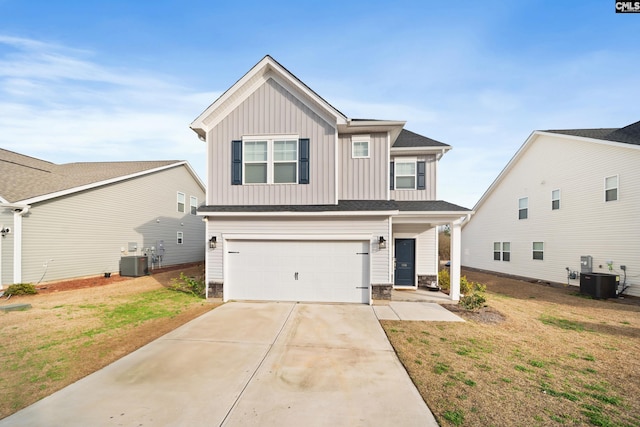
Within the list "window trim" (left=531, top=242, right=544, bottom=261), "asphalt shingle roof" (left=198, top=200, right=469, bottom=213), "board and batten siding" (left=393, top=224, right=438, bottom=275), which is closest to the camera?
"asphalt shingle roof" (left=198, top=200, right=469, bottom=213)

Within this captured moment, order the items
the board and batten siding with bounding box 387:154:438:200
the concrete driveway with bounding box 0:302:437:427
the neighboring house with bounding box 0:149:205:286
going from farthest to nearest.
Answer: the board and batten siding with bounding box 387:154:438:200 → the neighboring house with bounding box 0:149:205:286 → the concrete driveway with bounding box 0:302:437:427

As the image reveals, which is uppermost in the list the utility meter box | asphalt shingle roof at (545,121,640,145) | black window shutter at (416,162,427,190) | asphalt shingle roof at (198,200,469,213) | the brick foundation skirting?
asphalt shingle roof at (545,121,640,145)

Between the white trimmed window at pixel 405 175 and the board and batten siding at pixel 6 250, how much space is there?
16.4 metres

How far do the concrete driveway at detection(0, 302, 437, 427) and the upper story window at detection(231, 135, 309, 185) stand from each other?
522 centimetres

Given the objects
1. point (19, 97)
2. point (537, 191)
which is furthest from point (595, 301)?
point (19, 97)

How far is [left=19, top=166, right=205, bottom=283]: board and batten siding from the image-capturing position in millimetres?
12430

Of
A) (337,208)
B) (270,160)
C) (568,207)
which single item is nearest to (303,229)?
(337,208)

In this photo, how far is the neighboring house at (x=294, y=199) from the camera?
31.7 feet

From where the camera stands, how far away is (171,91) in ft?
43.3

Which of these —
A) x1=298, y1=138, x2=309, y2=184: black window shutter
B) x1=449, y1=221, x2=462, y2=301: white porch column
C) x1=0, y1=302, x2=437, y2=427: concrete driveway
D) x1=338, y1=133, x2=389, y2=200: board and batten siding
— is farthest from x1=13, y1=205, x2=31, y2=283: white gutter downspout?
x1=449, y1=221, x2=462, y2=301: white porch column

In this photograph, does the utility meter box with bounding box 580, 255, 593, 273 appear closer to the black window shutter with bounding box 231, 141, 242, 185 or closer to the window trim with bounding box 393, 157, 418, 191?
the window trim with bounding box 393, 157, 418, 191

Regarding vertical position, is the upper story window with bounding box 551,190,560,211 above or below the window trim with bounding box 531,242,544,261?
above
